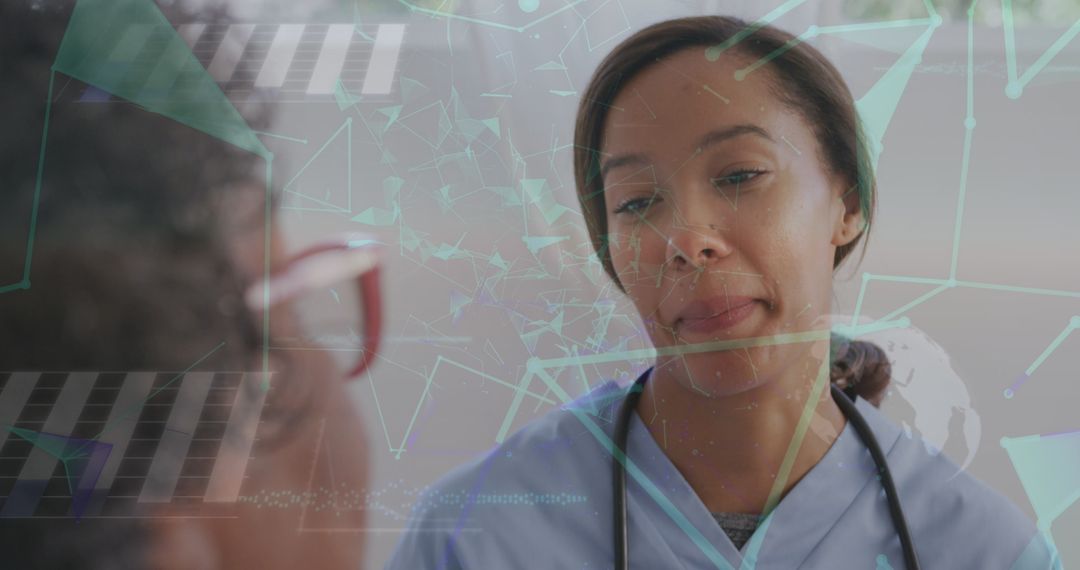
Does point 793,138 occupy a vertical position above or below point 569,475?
above

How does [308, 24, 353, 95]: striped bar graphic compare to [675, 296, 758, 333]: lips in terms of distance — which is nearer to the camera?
[675, 296, 758, 333]: lips

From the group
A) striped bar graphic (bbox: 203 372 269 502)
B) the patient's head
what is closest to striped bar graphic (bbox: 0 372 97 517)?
the patient's head

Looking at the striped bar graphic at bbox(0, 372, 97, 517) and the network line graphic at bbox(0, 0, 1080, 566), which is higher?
the network line graphic at bbox(0, 0, 1080, 566)

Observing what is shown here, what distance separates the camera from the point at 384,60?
57 cm

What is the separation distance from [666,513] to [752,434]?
0.07 metres

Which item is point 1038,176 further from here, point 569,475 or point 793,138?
point 569,475

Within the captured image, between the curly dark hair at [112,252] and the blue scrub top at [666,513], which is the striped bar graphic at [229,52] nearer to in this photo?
the curly dark hair at [112,252]

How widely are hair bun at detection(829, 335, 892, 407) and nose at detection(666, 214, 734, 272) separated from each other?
10 centimetres

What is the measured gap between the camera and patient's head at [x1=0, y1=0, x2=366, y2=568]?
0.56 meters

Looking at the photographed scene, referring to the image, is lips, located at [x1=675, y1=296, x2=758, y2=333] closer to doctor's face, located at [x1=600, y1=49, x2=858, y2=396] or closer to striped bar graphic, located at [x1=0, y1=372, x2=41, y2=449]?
doctor's face, located at [x1=600, y1=49, x2=858, y2=396]

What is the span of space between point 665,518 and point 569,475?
68mm

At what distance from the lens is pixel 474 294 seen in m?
0.54

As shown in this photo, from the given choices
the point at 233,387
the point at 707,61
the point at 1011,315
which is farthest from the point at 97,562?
the point at 1011,315

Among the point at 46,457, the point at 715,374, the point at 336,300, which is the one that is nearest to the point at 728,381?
the point at 715,374
